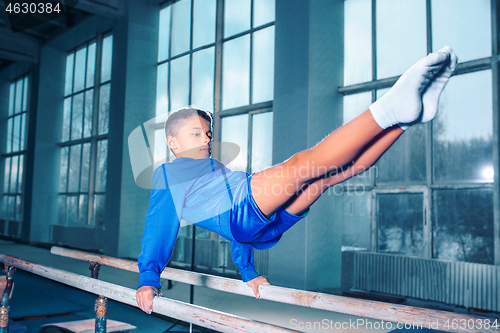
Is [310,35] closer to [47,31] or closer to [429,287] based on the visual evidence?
[429,287]

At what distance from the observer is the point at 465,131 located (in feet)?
14.6

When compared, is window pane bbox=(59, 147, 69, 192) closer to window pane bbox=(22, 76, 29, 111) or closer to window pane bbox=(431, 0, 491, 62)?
window pane bbox=(22, 76, 29, 111)

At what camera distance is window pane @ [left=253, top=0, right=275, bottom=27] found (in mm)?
6395

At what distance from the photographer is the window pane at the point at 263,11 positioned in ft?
21.0

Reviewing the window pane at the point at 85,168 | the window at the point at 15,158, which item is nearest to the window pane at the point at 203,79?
the window pane at the point at 85,168

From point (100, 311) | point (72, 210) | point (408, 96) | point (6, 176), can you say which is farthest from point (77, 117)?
point (408, 96)

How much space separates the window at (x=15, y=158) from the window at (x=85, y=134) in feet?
7.84

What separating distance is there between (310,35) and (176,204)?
424 centimetres

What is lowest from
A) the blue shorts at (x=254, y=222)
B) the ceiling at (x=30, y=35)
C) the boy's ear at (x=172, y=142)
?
the blue shorts at (x=254, y=222)

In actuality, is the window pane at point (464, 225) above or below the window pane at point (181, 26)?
below

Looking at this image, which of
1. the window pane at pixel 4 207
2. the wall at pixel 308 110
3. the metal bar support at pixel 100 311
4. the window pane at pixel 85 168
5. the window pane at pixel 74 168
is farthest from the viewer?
the window pane at pixel 4 207

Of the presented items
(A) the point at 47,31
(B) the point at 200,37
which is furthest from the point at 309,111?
(A) the point at 47,31

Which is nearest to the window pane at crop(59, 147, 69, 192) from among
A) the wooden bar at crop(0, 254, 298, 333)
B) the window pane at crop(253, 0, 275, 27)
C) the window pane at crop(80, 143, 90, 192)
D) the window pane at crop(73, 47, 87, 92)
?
the window pane at crop(80, 143, 90, 192)

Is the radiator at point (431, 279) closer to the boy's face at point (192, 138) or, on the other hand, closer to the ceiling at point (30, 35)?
the boy's face at point (192, 138)
